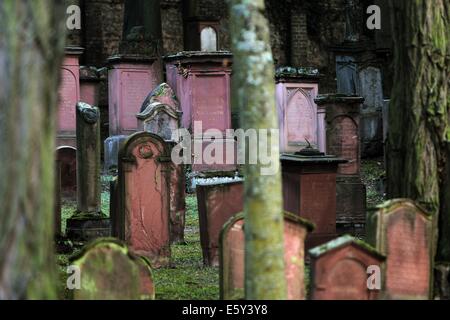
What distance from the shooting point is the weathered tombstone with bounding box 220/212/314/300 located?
7.11 metres

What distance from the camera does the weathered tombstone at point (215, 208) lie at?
34.1ft

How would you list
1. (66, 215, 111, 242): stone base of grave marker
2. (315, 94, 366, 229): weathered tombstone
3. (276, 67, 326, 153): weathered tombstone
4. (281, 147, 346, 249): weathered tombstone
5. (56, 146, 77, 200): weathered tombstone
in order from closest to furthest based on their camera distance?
(281, 147, 346, 249): weathered tombstone < (66, 215, 111, 242): stone base of grave marker < (315, 94, 366, 229): weathered tombstone < (56, 146, 77, 200): weathered tombstone < (276, 67, 326, 153): weathered tombstone

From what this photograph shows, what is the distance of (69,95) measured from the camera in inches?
695

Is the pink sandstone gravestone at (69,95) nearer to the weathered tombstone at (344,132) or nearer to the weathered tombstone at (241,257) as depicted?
the weathered tombstone at (344,132)

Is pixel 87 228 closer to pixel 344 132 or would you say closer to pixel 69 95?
pixel 344 132

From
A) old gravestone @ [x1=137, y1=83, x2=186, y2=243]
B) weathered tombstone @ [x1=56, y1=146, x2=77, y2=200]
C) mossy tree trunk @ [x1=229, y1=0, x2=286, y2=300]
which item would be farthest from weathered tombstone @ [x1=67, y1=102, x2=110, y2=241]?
mossy tree trunk @ [x1=229, y1=0, x2=286, y2=300]

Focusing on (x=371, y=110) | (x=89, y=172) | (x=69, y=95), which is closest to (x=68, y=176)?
(x=69, y=95)

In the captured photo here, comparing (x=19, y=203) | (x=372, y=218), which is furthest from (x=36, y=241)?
(x=372, y=218)

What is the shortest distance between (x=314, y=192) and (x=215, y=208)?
4.07 ft

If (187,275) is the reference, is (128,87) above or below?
above

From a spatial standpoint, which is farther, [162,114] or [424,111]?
[162,114]

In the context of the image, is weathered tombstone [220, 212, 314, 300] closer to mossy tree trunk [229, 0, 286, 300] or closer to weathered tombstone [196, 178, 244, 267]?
mossy tree trunk [229, 0, 286, 300]

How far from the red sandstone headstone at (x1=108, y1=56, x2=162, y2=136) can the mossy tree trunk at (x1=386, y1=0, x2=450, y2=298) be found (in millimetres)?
11263
